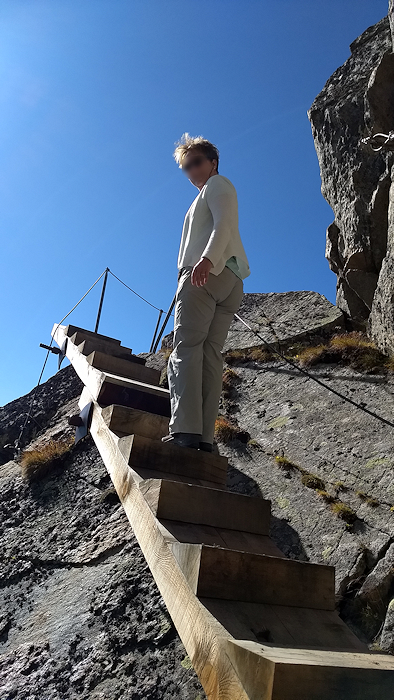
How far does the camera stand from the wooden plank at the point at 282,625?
1.65 meters

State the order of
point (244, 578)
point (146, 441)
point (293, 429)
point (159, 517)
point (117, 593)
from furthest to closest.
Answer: point (293, 429) → point (117, 593) → point (146, 441) → point (159, 517) → point (244, 578)

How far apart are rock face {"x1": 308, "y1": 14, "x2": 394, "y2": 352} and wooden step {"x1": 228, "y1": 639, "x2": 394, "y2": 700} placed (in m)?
4.47

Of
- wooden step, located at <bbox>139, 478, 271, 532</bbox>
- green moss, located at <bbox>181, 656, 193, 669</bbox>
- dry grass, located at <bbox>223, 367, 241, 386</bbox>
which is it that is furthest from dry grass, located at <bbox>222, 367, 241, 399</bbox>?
green moss, located at <bbox>181, 656, 193, 669</bbox>

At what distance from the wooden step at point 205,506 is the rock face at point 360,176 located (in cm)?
331

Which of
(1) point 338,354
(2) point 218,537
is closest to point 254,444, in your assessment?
(1) point 338,354

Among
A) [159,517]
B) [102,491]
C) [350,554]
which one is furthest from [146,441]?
[102,491]

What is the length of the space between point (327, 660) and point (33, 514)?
419cm

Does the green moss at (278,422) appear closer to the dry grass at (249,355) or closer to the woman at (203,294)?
the dry grass at (249,355)

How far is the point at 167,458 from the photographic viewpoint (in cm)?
295

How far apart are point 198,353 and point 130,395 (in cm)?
138

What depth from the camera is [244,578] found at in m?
1.87

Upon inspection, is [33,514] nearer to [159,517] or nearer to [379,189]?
[159,517]

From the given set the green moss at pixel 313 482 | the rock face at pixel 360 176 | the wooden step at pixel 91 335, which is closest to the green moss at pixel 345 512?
the green moss at pixel 313 482

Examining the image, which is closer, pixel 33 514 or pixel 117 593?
pixel 117 593
